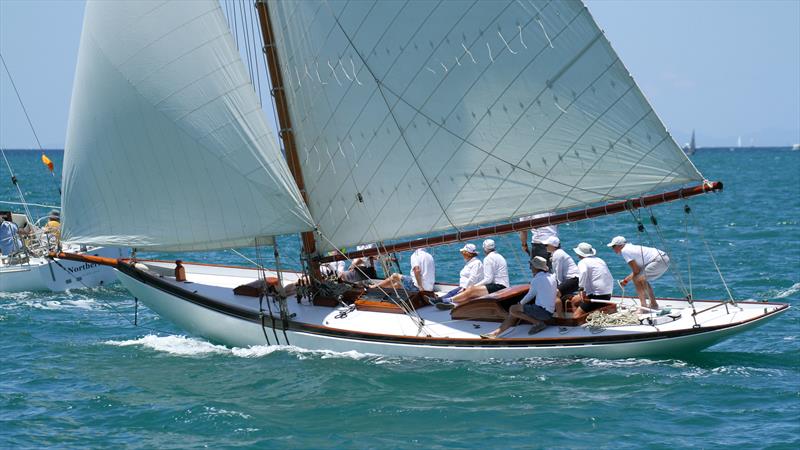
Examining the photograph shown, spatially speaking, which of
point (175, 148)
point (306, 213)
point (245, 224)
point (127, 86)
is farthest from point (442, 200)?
point (127, 86)

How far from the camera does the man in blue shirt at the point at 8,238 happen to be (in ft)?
86.1

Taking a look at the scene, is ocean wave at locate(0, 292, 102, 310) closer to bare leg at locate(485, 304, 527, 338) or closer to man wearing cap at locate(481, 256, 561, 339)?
bare leg at locate(485, 304, 527, 338)

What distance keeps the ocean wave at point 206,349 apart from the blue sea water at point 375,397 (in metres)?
0.04

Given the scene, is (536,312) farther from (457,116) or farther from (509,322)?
(457,116)

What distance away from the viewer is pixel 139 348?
60.4ft

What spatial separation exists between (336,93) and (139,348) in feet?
19.4

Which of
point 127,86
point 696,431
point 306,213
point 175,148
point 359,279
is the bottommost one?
point 696,431

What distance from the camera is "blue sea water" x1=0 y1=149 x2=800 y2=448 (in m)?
12.7

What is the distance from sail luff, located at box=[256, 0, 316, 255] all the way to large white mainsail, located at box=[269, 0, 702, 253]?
15 cm

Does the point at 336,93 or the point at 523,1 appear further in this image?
the point at 336,93

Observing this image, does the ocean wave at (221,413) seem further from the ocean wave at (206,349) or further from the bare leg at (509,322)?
the bare leg at (509,322)

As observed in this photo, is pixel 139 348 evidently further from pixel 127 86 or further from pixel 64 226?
pixel 127 86

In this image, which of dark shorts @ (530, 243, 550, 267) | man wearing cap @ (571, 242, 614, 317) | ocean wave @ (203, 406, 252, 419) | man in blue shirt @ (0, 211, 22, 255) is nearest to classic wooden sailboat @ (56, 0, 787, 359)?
man wearing cap @ (571, 242, 614, 317)

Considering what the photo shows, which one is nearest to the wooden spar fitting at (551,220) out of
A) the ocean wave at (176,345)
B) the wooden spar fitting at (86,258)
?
the ocean wave at (176,345)
